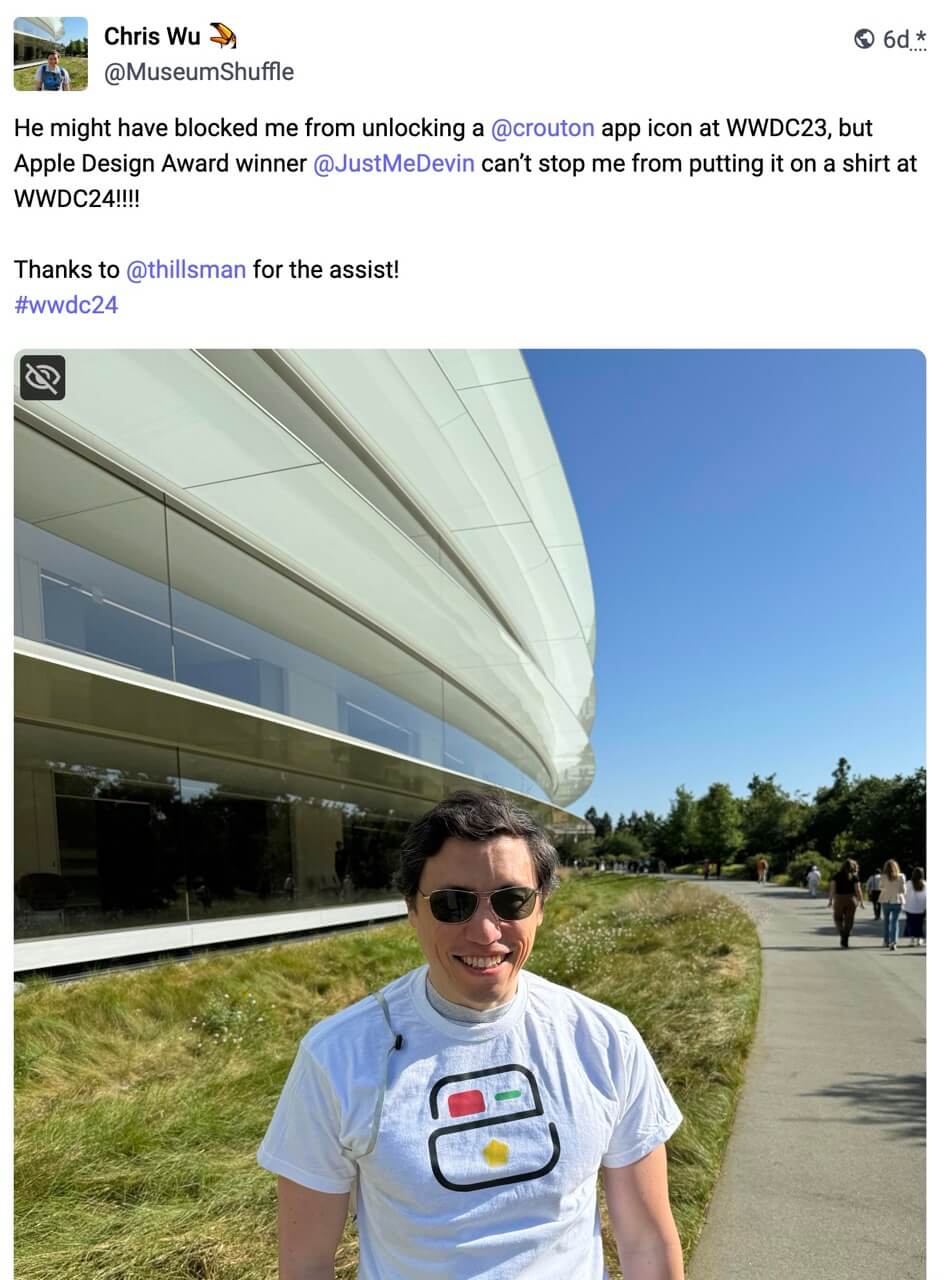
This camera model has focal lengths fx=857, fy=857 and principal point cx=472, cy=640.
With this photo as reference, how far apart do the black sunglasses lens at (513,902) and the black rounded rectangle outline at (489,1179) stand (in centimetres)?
36

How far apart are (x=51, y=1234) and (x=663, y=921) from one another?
892 cm

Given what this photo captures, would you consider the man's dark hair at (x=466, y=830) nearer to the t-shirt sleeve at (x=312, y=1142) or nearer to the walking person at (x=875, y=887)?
the t-shirt sleeve at (x=312, y=1142)

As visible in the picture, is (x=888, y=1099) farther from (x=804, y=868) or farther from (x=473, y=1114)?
(x=804, y=868)

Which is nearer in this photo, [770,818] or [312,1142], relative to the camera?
[312,1142]

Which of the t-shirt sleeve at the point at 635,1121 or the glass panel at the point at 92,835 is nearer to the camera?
the t-shirt sleeve at the point at 635,1121

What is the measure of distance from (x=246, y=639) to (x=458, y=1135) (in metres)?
8.05

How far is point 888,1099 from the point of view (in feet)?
16.6

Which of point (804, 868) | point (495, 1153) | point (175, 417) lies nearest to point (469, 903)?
point (495, 1153)

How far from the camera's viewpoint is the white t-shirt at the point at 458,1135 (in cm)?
156
